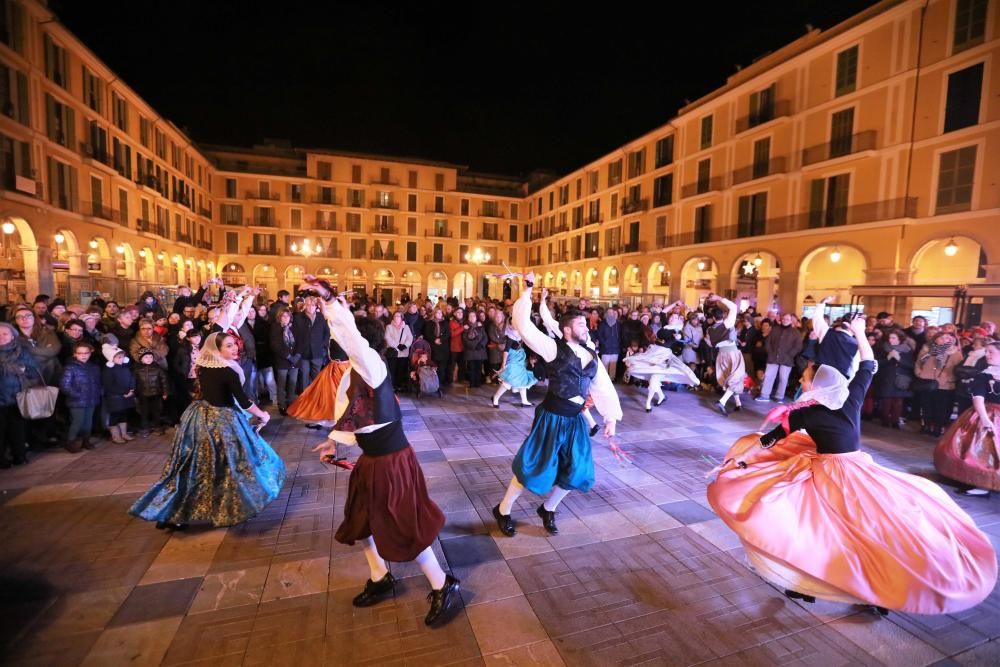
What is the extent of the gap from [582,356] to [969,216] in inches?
726

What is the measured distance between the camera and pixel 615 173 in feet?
109

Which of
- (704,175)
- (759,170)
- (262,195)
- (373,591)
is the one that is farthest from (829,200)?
(262,195)

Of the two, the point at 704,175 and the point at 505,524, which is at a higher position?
the point at 704,175

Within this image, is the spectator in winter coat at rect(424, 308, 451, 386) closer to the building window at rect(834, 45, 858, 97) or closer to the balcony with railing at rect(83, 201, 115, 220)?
the building window at rect(834, 45, 858, 97)

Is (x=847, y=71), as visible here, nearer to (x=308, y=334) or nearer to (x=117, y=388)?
(x=308, y=334)

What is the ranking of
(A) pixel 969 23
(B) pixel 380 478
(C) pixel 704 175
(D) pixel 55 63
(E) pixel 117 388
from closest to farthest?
(B) pixel 380 478
(E) pixel 117 388
(A) pixel 969 23
(D) pixel 55 63
(C) pixel 704 175

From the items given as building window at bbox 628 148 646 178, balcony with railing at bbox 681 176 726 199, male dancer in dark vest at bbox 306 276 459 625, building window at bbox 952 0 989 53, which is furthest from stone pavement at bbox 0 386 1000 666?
building window at bbox 628 148 646 178

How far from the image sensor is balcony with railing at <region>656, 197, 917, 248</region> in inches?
667

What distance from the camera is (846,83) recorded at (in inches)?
736

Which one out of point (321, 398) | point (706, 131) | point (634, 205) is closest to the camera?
point (321, 398)

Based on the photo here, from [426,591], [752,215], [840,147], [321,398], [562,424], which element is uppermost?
[840,147]

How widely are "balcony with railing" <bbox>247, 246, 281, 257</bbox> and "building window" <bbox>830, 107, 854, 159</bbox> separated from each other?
38.8m

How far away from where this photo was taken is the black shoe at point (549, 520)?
13.2 ft

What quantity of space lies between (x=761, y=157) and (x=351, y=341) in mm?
24881
